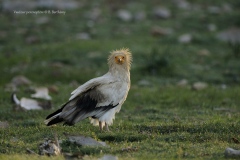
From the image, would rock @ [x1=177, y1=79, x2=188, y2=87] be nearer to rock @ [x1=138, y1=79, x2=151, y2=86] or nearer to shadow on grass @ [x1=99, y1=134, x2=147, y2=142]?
rock @ [x1=138, y1=79, x2=151, y2=86]

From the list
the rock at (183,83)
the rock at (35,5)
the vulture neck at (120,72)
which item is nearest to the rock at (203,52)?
the rock at (183,83)

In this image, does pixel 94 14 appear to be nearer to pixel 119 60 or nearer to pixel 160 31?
pixel 160 31

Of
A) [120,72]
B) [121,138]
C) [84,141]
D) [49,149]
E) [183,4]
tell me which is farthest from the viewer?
[183,4]

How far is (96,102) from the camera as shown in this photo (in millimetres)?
11633

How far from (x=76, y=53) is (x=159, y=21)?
6804 millimetres

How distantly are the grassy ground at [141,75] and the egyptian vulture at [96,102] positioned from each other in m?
0.34

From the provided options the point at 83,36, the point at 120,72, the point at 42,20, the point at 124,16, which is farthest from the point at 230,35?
the point at 120,72

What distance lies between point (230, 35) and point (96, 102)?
15017 millimetres

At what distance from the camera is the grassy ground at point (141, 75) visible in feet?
35.2

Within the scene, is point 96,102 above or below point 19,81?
above

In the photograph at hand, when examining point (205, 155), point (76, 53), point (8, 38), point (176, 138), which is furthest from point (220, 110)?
point (8, 38)

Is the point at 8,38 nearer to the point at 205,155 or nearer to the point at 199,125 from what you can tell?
the point at 199,125

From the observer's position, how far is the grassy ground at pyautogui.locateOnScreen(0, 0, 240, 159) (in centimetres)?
1074

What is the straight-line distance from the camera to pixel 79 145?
398 inches
